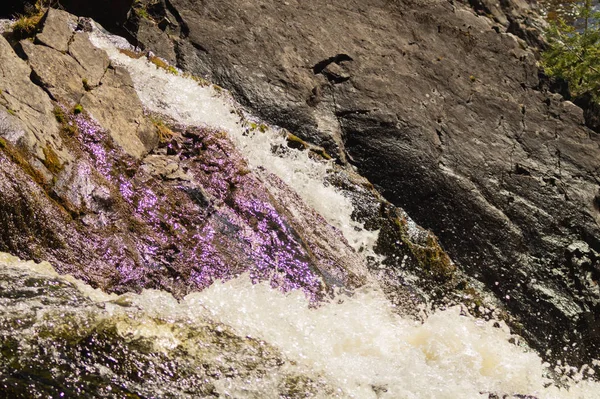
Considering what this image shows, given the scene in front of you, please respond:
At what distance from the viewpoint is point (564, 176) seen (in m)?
12.7

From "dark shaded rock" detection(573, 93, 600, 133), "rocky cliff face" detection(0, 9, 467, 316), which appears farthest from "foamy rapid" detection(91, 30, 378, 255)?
"dark shaded rock" detection(573, 93, 600, 133)

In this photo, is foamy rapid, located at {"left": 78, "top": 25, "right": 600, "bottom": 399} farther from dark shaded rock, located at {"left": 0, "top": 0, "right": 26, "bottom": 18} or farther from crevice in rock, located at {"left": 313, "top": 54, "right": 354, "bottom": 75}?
crevice in rock, located at {"left": 313, "top": 54, "right": 354, "bottom": 75}

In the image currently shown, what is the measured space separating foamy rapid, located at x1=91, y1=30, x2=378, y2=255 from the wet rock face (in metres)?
0.73

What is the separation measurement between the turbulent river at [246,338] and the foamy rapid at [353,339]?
18mm

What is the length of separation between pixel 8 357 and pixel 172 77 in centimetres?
693

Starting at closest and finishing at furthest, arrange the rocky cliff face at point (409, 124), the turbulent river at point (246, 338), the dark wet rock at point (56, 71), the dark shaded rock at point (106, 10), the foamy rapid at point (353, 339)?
the turbulent river at point (246, 338) → the foamy rapid at point (353, 339) → the dark wet rock at point (56, 71) → the rocky cliff face at point (409, 124) → the dark shaded rock at point (106, 10)

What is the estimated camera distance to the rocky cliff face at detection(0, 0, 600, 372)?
9.12 meters

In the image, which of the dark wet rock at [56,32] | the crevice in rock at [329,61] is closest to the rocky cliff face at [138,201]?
the dark wet rock at [56,32]

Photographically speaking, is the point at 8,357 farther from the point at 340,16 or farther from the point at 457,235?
the point at 340,16

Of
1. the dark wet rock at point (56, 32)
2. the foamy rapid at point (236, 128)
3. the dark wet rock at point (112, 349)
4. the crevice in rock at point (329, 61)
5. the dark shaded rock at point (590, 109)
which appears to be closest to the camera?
the dark wet rock at point (112, 349)

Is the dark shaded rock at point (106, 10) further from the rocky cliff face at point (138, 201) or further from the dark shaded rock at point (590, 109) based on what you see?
the dark shaded rock at point (590, 109)

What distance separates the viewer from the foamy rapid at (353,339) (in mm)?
6516

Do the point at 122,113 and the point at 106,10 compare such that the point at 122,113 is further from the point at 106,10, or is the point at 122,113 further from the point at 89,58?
the point at 106,10

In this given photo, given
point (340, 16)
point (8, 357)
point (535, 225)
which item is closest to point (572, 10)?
point (340, 16)
